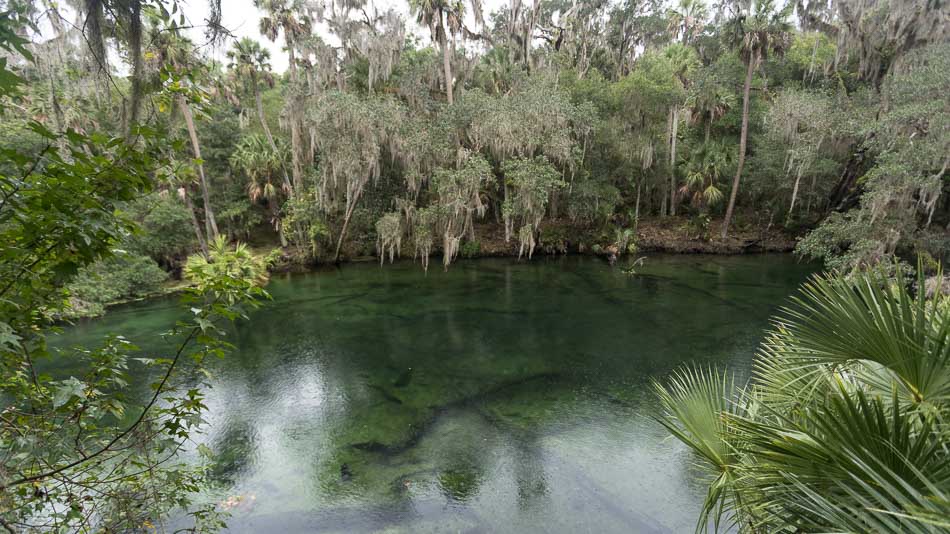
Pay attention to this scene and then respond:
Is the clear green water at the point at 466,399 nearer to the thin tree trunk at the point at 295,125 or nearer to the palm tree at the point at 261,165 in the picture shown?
the thin tree trunk at the point at 295,125

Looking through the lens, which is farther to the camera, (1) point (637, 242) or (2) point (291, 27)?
(1) point (637, 242)

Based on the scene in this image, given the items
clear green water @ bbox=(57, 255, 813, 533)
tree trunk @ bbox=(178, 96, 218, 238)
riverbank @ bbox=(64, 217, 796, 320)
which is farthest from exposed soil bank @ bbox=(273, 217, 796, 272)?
clear green water @ bbox=(57, 255, 813, 533)

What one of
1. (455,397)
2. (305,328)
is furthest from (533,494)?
(305,328)

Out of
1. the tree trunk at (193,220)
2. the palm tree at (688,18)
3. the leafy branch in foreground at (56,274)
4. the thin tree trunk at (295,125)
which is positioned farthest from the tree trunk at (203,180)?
the palm tree at (688,18)

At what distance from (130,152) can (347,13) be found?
2158cm

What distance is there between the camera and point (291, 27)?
19281mm

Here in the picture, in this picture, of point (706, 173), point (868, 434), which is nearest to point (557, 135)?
point (706, 173)

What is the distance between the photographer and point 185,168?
7.64 feet

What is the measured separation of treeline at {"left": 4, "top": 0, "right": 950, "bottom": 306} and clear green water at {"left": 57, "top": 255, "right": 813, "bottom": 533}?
4.69 m

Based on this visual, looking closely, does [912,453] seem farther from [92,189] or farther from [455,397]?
[455,397]

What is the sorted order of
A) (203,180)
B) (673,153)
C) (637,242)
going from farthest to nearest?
(637,242) < (673,153) < (203,180)

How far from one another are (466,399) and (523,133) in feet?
43.9

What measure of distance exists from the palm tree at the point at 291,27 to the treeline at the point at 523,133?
0.07 meters

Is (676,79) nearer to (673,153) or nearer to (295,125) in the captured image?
(673,153)
